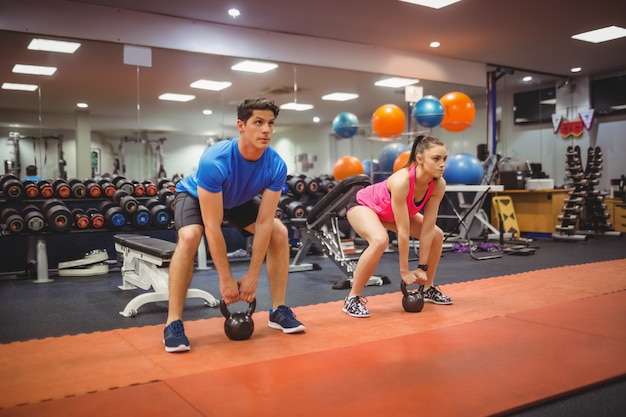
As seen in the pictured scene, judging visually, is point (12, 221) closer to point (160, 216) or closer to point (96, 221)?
point (96, 221)

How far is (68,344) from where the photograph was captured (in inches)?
92.4

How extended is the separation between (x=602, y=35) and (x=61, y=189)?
6473mm

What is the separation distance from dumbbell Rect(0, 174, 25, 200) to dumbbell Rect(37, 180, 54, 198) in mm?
142

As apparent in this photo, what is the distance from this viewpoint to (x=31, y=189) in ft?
15.0

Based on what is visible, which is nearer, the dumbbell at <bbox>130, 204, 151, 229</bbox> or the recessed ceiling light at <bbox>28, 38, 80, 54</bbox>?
the dumbbell at <bbox>130, 204, 151, 229</bbox>

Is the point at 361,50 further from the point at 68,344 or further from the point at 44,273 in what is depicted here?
the point at 68,344

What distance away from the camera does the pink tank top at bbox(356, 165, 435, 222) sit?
2826mm

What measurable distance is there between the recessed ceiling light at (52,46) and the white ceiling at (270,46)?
57 millimetres

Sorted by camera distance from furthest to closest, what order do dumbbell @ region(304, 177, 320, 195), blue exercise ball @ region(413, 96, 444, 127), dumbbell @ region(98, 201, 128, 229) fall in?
1. blue exercise ball @ region(413, 96, 444, 127)
2. dumbbell @ region(304, 177, 320, 195)
3. dumbbell @ region(98, 201, 128, 229)

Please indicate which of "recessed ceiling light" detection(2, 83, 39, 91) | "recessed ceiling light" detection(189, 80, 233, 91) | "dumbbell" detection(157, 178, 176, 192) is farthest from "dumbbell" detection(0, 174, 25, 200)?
"recessed ceiling light" detection(189, 80, 233, 91)

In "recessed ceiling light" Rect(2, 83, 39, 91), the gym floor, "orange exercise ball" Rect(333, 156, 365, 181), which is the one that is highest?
"recessed ceiling light" Rect(2, 83, 39, 91)

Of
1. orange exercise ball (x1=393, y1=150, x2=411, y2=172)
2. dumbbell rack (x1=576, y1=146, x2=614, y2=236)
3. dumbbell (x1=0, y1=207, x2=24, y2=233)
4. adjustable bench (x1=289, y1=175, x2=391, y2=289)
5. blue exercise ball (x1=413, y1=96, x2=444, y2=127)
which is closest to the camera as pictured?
adjustable bench (x1=289, y1=175, x2=391, y2=289)

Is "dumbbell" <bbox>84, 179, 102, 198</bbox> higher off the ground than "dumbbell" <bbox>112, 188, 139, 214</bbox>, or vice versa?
"dumbbell" <bbox>84, 179, 102, 198</bbox>

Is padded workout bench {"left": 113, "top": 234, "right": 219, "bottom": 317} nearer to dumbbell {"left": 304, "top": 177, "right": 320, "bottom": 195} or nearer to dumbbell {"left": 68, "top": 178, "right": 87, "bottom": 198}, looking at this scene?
dumbbell {"left": 68, "top": 178, "right": 87, "bottom": 198}
